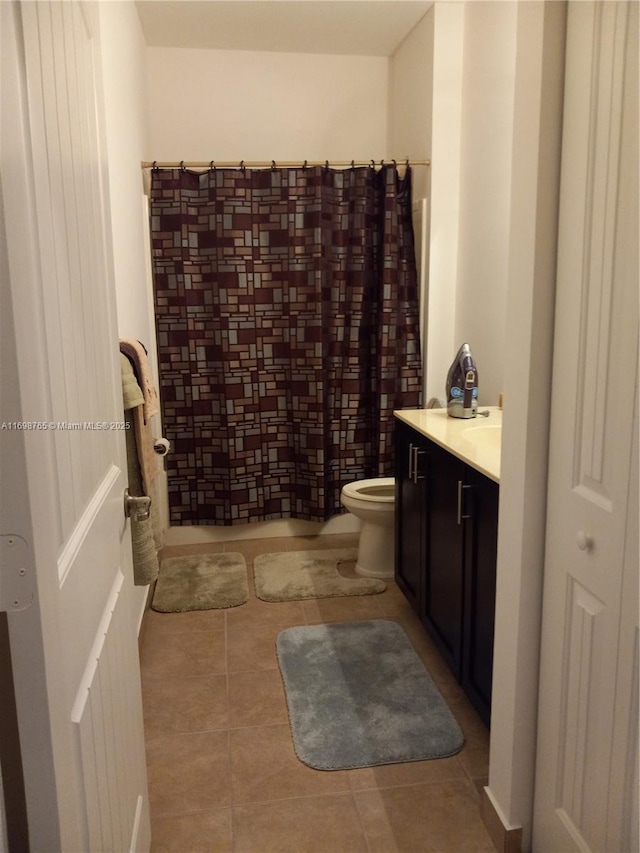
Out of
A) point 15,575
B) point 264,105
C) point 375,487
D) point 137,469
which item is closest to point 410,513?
point 375,487

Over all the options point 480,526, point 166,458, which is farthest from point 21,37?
point 166,458

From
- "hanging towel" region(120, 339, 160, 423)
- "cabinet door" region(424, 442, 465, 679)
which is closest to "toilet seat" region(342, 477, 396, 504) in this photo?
"cabinet door" region(424, 442, 465, 679)

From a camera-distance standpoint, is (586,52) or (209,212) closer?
(586,52)

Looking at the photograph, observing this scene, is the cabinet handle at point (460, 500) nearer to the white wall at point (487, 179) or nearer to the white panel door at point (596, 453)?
the white panel door at point (596, 453)

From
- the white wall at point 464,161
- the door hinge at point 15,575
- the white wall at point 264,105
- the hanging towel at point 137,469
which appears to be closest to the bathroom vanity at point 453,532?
the white wall at point 464,161

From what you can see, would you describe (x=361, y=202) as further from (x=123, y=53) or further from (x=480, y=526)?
(x=480, y=526)

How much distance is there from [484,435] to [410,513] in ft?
1.65

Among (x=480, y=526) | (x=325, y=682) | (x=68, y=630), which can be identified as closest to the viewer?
(x=68, y=630)

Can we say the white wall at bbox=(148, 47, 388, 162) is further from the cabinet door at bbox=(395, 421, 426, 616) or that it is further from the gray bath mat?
the gray bath mat

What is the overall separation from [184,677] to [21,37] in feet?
7.04

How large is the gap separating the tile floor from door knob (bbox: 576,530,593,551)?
2.90 ft

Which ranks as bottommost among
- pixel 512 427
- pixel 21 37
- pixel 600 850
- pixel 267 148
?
pixel 600 850

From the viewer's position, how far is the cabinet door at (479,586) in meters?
1.87

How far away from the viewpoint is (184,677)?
2.40 m
